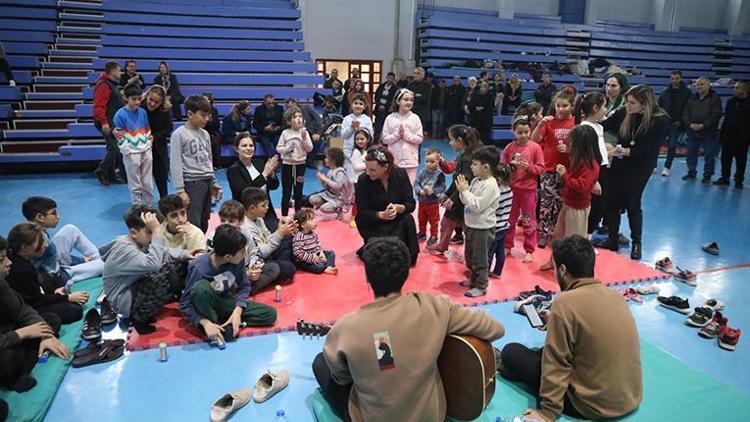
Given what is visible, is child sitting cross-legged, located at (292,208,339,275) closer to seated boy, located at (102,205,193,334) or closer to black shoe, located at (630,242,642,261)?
seated boy, located at (102,205,193,334)

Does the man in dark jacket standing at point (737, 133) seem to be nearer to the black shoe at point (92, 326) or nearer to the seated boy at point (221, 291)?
the seated boy at point (221, 291)

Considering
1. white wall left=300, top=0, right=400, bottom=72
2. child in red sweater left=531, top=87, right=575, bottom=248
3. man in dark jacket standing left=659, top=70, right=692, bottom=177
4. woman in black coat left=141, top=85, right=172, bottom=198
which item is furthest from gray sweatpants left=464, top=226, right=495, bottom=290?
white wall left=300, top=0, right=400, bottom=72

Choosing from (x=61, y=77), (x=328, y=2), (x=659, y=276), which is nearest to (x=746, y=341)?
(x=659, y=276)

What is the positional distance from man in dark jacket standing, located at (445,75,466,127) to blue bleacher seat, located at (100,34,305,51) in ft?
13.5

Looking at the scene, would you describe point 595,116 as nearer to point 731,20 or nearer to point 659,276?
point 659,276

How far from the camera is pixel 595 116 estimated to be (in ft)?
17.3

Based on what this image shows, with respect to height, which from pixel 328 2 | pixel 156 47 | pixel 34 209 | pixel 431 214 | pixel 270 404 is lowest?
pixel 270 404

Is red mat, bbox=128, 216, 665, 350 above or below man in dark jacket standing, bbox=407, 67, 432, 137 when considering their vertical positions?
below

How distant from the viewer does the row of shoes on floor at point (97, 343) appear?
140 inches

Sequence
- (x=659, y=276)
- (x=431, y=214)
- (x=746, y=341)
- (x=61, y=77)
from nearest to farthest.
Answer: (x=746, y=341) < (x=659, y=276) < (x=431, y=214) < (x=61, y=77)

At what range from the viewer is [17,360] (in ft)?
10.4

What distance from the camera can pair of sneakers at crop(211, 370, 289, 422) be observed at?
3.02 m

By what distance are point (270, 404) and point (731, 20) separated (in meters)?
25.8

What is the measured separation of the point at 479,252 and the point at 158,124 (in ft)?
14.4
